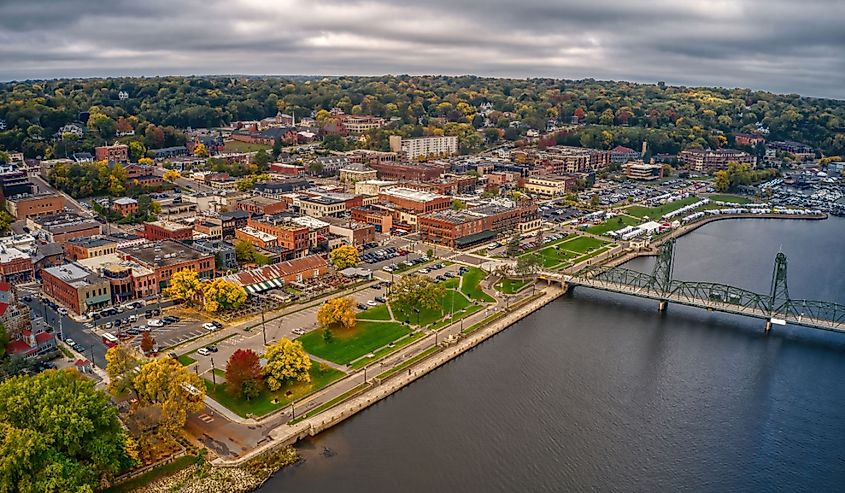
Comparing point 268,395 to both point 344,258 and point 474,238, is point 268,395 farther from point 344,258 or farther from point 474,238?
point 474,238

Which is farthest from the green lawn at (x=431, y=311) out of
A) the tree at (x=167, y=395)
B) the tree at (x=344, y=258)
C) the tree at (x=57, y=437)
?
the tree at (x=57, y=437)

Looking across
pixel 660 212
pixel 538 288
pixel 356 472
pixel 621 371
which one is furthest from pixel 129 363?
pixel 660 212

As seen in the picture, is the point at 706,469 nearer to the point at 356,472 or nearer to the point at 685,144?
the point at 356,472

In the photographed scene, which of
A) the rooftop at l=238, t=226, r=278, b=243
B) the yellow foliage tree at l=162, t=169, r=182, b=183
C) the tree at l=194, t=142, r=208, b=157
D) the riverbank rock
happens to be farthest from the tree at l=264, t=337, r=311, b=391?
the tree at l=194, t=142, r=208, b=157

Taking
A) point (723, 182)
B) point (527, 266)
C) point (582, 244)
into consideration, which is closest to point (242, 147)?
point (582, 244)

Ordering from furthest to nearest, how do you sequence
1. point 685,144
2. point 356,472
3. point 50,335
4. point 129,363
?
point 685,144 < point 50,335 < point 129,363 < point 356,472
